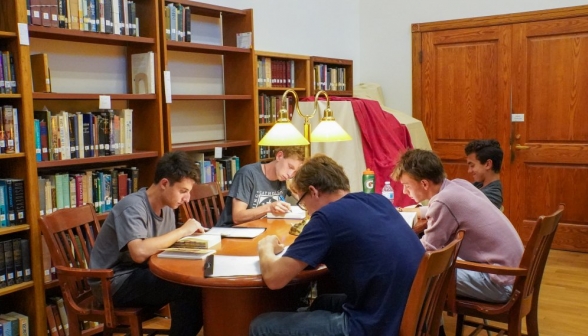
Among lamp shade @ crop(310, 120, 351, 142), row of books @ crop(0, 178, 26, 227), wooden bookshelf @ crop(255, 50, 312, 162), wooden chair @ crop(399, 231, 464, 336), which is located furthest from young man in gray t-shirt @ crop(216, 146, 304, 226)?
wooden chair @ crop(399, 231, 464, 336)

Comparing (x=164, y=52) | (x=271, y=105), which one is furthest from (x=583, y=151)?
(x=164, y=52)

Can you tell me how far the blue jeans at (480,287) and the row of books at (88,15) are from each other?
7.54 ft

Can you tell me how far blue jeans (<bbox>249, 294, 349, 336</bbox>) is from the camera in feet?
6.36

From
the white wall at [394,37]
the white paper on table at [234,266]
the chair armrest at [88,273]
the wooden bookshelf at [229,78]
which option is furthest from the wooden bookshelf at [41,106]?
the white wall at [394,37]

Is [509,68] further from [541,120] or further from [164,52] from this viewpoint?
[164,52]

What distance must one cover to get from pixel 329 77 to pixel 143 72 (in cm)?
223

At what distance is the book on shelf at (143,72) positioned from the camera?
3.51 m

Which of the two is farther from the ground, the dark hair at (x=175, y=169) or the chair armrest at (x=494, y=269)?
the dark hair at (x=175, y=169)

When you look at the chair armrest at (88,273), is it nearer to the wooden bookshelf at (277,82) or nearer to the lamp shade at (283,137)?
the lamp shade at (283,137)

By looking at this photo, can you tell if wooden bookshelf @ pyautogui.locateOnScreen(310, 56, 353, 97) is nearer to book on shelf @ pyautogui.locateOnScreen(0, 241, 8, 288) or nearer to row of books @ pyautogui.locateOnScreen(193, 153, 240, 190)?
row of books @ pyautogui.locateOnScreen(193, 153, 240, 190)

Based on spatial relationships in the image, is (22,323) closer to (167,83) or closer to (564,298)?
(167,83)

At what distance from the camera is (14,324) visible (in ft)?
9.62

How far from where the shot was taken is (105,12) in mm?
3238

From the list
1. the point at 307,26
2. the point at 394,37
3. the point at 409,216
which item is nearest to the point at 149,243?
the point at 409,216
